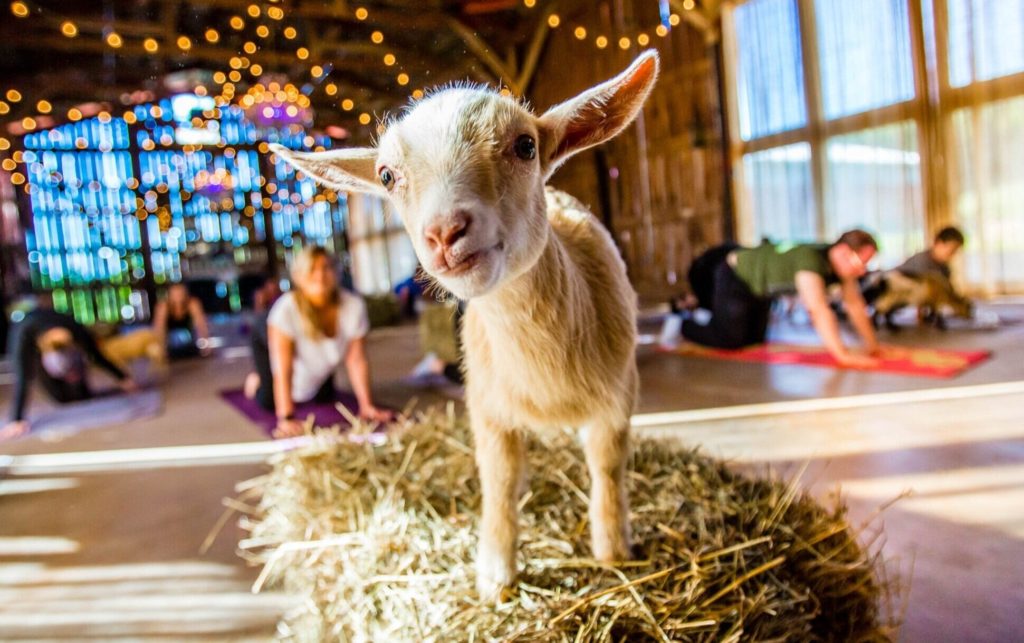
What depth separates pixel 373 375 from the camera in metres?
3.69

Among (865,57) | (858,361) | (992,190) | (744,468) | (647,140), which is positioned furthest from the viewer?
(865,57)

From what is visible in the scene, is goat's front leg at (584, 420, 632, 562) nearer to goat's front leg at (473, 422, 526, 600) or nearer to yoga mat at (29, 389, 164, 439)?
goat's front leg at (473, 422, 526, 600)

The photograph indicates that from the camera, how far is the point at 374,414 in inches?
109

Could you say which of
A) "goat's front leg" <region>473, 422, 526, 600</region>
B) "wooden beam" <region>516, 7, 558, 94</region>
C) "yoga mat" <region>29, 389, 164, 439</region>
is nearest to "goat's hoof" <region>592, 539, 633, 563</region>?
"goat's front leg" <region>473, 422, 526, 600</region>

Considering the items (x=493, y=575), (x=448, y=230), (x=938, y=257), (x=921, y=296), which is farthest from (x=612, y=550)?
(x=938, y=257)

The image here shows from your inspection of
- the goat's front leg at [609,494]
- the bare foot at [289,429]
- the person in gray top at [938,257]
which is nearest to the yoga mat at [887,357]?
the person in gray top at [938,257]

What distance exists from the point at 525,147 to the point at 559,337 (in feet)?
1.11

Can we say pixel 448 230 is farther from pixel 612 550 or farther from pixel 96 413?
pixel 96 413

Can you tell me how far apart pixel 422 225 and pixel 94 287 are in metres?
1.95

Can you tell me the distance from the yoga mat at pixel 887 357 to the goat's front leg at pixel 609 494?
266 centimetres

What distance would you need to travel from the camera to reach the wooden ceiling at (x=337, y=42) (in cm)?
91

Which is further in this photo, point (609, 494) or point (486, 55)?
point (609, 494)

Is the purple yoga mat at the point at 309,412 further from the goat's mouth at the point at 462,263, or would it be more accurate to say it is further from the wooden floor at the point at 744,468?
the goat's mouth at the point at 462,263

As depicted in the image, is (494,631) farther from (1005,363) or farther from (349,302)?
(1005,363)
